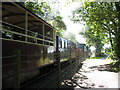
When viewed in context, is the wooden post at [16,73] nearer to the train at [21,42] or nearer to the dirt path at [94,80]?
the train at [21,42]

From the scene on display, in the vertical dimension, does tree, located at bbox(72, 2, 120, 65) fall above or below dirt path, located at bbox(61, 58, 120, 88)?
above

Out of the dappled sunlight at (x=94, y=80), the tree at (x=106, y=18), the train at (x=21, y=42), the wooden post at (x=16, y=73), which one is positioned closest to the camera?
the wooden post at (x=16, y=73)

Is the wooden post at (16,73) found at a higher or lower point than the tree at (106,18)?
lower

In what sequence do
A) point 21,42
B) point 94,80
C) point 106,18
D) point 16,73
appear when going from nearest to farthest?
point 16,73, point 21,42, point 94,80, point 106,18

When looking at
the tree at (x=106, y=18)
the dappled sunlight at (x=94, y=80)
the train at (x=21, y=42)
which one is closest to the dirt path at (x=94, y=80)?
the dappled sunlight at (x=94, y=80)

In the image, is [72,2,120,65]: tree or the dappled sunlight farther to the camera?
[72,2,120,65]: tree

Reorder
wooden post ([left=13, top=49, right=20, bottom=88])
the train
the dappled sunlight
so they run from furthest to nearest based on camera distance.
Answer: the dappled sunlight → the train → wooden post ([left=13, top=49, right=20, bottom=88])

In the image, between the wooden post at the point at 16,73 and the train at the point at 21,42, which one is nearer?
the wooden post at the point at 16,73

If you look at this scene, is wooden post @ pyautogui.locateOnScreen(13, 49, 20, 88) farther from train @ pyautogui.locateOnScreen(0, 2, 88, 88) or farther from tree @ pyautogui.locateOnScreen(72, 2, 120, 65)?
tree @ pyautogui.locateOnScreen(72, 2, 120, 65)

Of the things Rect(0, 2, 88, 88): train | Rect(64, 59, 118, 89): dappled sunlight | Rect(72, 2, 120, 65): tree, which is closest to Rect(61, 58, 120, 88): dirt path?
Rect(64, 59, 118, 89): dappled sunlight

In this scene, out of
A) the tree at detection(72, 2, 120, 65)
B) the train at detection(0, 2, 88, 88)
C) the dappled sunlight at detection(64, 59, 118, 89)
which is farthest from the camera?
the tree at detection(72, 2, 120, 65)

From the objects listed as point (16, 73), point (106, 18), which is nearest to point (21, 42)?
point (16, 73)

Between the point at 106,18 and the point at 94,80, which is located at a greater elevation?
the point at 106,18

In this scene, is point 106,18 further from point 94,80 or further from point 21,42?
point 21,42
